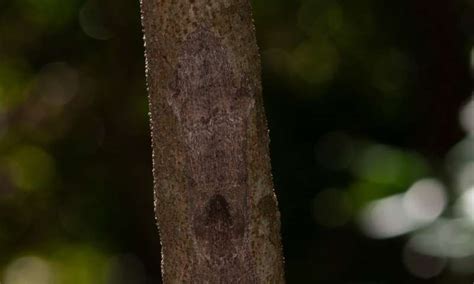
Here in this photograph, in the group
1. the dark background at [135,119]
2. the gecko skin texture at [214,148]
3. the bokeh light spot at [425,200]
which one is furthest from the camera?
the dark background at [135,119]

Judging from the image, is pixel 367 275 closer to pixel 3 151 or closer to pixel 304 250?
pixel 304 250

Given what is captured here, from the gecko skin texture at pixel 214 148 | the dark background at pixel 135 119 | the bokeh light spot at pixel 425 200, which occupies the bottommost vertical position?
the gecko skin texture at pixel 214 148

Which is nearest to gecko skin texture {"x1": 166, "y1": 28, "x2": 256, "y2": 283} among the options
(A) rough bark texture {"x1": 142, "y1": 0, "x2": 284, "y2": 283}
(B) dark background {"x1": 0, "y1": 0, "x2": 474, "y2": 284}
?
(A) rough bark texture {"x1": 142, "y1": 0, "x2": 284, "y2": 283}

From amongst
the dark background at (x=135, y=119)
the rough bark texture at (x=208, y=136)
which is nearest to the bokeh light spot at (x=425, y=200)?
the dark background at (x=135, y=119)

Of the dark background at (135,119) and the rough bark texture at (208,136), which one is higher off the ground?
the dark background at (135,119)

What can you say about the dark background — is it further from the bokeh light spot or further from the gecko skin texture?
the gecko skin texture

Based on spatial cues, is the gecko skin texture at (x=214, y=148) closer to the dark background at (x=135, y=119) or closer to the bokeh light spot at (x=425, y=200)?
the bokeh light spot at (x=425, y=200)

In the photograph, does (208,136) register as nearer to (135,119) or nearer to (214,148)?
(214,148)

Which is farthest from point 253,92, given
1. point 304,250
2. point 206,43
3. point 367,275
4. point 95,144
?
point 95,144
